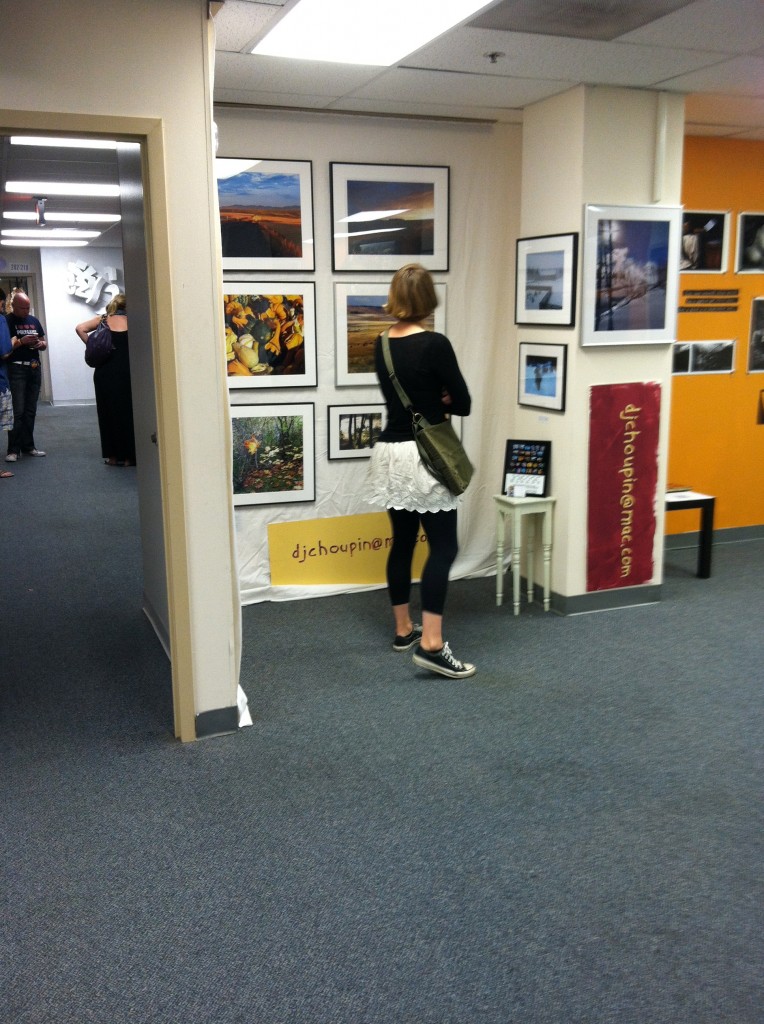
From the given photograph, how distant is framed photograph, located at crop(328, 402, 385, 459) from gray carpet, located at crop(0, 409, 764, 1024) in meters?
0.87

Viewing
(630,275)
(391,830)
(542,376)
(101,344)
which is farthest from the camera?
(101,344)

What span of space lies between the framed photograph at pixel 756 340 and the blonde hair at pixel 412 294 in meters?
2.95

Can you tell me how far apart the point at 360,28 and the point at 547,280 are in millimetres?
1570

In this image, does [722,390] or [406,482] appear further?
[722,390]

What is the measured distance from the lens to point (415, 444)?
11.6 feet

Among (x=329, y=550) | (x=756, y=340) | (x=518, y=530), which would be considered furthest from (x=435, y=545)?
(x=756, y=340)

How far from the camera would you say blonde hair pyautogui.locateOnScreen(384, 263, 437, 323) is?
11.3 feet

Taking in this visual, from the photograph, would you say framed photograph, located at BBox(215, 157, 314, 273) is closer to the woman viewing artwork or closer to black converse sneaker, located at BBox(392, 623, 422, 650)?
the woman viewing artwork

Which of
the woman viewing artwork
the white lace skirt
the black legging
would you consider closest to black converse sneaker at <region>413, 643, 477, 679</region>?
the woman viewing artwork

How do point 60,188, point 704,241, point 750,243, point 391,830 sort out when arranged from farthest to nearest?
point 60,188 → point 750,243 → point 704,241 → point 391,830

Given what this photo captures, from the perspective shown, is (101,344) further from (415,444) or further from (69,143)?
(415,444)

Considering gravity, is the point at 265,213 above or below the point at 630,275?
above

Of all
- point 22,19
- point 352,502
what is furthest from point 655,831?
point 22,19

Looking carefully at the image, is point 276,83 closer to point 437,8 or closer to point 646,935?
point 437,8
